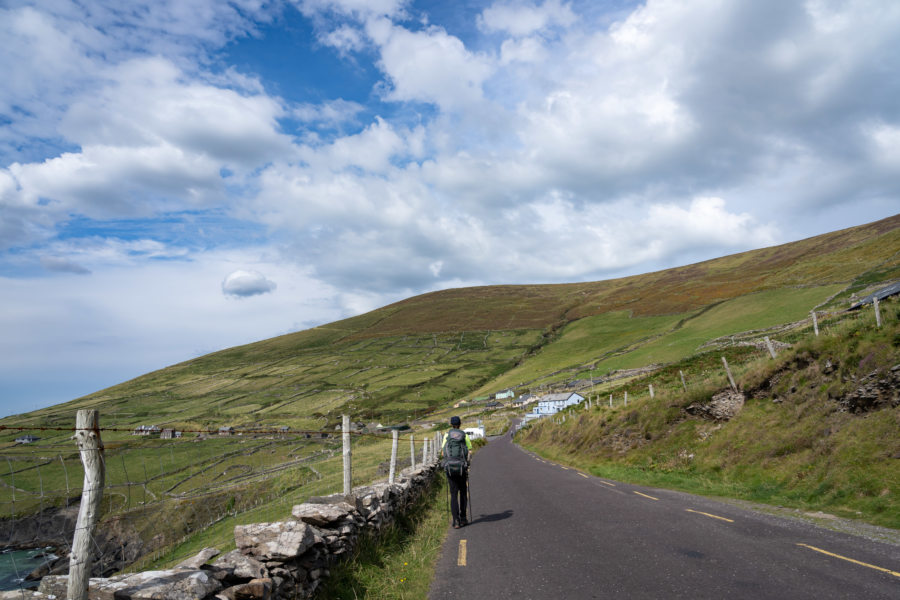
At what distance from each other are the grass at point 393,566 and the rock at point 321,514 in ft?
2.29

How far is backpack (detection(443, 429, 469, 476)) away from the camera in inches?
438

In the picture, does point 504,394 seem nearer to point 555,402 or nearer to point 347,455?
point 555,402

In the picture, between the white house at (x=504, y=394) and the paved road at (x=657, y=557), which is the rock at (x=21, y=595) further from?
the white house at (x=504, y=394)

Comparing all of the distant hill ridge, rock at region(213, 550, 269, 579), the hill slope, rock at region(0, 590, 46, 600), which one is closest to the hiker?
rock at region(213, 550, 269, 579)

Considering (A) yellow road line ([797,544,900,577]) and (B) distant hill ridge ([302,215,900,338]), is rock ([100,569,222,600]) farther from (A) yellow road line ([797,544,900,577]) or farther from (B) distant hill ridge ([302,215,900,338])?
(B) distant hill ridge ([302,215,900,338])

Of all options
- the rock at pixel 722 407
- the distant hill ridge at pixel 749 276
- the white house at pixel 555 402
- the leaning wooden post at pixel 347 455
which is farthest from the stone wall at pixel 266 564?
the distant hill ridge at pixel 749 276

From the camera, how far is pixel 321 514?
7605mm

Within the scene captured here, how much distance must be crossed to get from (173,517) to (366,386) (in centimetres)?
10036

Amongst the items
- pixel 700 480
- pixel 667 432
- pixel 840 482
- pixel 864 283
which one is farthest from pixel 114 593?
pixel 864 283

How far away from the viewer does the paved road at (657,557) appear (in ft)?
20.8

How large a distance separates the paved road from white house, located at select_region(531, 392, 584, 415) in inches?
2794

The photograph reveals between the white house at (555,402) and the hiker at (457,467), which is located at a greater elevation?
the hiker at (457,467)

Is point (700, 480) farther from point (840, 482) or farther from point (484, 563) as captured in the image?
point (484, 563)

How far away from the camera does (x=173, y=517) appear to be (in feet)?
97.1
